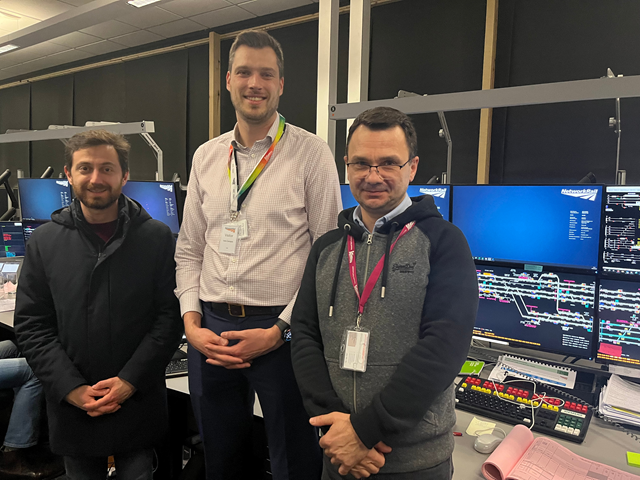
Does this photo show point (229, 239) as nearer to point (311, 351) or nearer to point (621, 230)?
point (311, 351)

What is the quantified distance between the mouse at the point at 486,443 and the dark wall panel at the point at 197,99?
193 inches

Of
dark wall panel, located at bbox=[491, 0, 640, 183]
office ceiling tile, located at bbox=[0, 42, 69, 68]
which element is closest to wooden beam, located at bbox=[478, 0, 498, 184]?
dark wall panel, located at bbox=[491, 0, 640, 183]

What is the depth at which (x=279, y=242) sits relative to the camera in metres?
1.35

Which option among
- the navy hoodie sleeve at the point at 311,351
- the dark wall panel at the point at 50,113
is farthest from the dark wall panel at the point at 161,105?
the navy hoodie sleeve at the point at 311,351

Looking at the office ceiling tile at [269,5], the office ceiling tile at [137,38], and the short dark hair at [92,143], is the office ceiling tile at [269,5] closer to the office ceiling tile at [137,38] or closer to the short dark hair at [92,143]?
the office ceiling tile at [137,38]

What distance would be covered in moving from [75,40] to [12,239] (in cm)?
384

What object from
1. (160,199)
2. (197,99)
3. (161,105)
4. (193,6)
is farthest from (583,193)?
(161,105)

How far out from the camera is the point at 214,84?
5301 mm

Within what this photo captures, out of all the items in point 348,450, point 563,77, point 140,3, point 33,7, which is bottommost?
Result: point 348,450

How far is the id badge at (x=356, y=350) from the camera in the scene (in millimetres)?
1037

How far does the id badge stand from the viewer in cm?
104

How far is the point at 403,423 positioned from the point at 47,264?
4.08 feet

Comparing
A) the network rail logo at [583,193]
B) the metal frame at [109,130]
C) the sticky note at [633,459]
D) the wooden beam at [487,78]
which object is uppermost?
the wooden beam at [487,78]

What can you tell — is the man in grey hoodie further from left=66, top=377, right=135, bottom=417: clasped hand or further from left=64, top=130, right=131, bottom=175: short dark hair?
left=64, top=130, right=131, bottom=175: short dark hair
